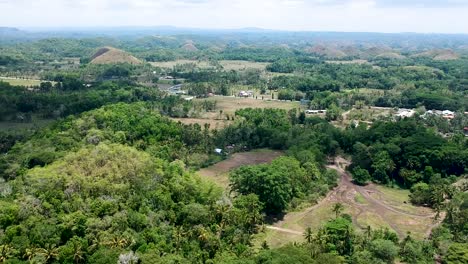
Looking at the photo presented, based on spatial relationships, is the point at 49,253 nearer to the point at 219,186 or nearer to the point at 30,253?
the point at 30,253

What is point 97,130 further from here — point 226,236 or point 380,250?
point 380,250

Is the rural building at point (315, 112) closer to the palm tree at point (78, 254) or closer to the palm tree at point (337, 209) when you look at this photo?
the palm tree at point (337, 209)

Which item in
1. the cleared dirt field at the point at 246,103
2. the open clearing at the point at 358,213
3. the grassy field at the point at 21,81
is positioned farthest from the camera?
the grassy field at the point at 21,81

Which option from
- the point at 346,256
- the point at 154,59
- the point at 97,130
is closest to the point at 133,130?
the point at 97,130

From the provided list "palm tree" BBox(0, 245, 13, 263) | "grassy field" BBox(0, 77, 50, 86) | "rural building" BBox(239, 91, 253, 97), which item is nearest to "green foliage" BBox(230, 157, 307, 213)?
"palm tree" BBox(0, 245, 13, 263)

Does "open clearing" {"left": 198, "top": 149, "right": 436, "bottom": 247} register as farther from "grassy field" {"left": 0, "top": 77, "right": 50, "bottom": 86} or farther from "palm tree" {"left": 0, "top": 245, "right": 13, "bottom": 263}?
"grassy field" {"left": 0, "top": 77, "right": 50, "bottom": 86}

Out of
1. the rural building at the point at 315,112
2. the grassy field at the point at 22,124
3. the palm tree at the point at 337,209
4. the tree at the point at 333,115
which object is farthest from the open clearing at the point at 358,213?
the grassy field at the point at 22,124
